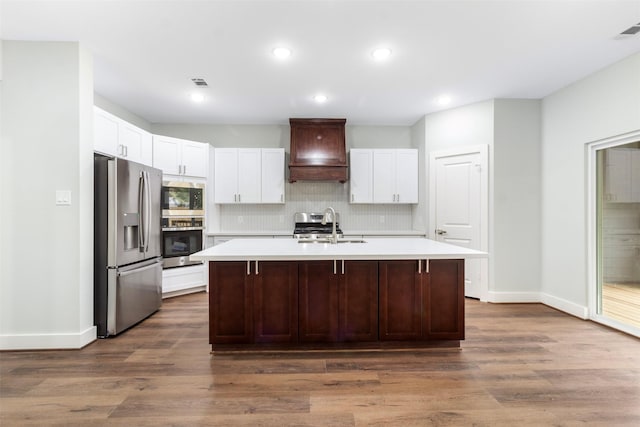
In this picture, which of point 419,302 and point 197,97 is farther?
point 197,97

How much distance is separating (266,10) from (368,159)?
10.3 feet

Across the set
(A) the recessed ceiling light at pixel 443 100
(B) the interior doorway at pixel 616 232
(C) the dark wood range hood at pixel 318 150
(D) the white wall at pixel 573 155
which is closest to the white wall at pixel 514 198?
(D) the white wall at pixel 573 155

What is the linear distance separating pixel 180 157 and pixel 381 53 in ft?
9.98

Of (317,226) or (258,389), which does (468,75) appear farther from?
(258,389)

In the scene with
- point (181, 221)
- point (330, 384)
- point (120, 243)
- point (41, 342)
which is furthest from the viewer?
point (181, 221)

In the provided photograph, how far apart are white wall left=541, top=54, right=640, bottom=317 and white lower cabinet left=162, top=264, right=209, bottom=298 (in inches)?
184

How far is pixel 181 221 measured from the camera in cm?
455

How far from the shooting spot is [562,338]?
309cm

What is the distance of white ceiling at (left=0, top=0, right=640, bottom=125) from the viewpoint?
2.44 meters

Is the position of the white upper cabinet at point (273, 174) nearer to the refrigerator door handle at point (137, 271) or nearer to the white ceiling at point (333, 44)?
the white ceiling at point (333, 44)

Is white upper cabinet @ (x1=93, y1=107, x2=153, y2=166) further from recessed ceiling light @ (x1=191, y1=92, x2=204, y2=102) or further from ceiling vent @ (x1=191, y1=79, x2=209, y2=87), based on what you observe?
ceiling vent @ (x1=191, y1=79, x2=209, y2=87)

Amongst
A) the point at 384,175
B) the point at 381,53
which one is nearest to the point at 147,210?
the point at 381,53

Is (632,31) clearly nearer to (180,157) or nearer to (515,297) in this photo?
(515,297)

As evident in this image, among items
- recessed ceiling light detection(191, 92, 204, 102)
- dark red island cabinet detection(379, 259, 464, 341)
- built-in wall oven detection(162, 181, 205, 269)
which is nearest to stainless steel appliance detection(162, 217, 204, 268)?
built-in wall oven detection(162, 181, 205, 269)
